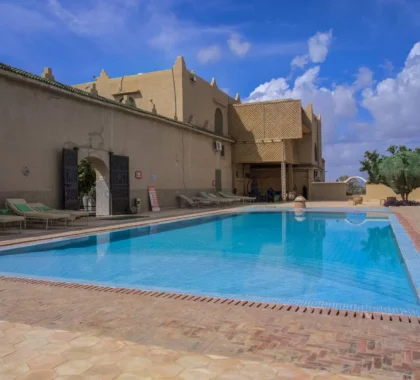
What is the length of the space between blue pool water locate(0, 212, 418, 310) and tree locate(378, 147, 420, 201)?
785cm

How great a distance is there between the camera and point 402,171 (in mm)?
18312

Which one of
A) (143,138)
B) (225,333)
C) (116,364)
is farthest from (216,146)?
(116,364)

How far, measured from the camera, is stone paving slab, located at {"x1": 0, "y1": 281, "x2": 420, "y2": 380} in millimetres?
2504

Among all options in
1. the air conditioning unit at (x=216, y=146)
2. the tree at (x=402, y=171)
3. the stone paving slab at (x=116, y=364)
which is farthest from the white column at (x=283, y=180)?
the stone paving slab at (x=116, y=364)

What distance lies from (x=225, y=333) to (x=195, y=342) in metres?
0.25

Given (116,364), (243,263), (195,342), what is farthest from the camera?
(243,263)

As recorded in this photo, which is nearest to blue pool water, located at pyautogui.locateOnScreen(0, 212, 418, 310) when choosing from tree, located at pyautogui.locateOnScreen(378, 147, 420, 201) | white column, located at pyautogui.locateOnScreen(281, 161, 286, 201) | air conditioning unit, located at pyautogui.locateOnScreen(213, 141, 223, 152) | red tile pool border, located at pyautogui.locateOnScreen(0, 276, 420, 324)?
red tile pool border, located at pyautogui.locateOnScreen(0, 276, 420, 324)

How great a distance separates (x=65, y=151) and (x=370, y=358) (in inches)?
440

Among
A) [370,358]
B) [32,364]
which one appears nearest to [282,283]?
[370,358]

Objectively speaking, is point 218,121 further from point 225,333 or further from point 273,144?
point 225,333

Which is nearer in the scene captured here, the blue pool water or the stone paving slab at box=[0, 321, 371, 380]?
the stone paving slab at box=[0, 321, 371, 380]

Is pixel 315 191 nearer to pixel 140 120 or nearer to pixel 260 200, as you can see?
pixel 260 200

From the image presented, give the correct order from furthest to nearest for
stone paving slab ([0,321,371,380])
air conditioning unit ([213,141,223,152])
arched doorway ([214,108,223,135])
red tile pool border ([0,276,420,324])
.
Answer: arched doorway ([214,108,223,135]), air conditioning unit ([213,141,223,152]), red tile pool border ([0,276,420,324]), stone paving slab ([0,321,371,380])

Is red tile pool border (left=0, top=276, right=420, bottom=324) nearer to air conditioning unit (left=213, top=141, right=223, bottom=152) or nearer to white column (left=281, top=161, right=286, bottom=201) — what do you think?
air conditioning unit (left=213, top=141, right=223, bottom=152)
